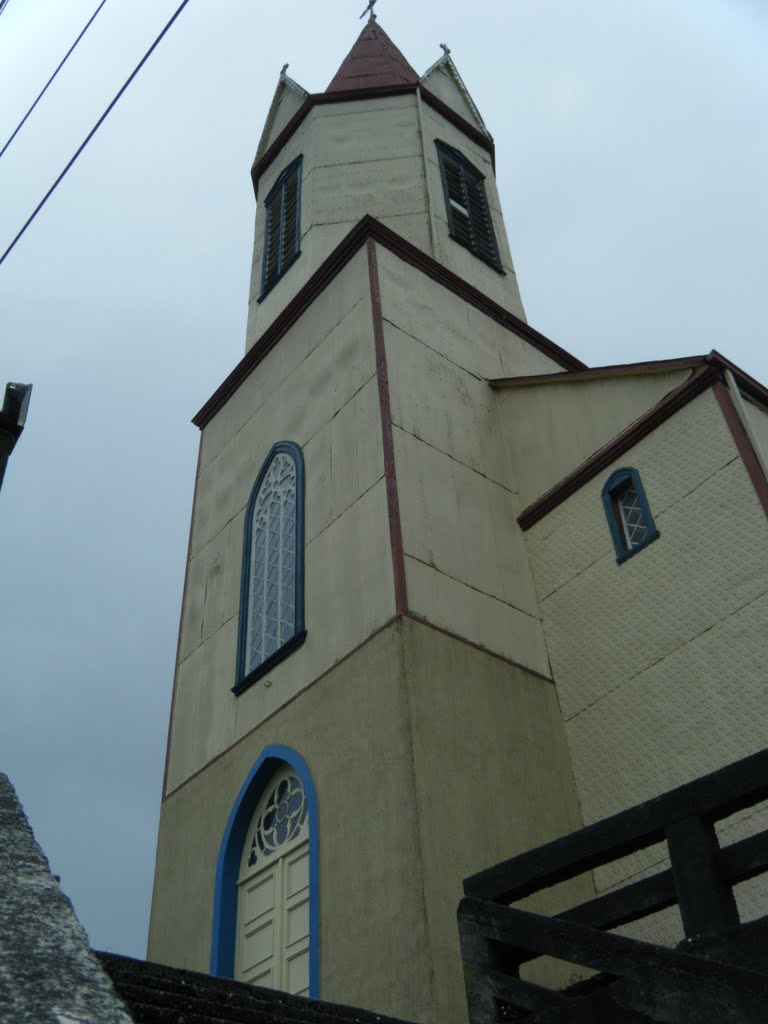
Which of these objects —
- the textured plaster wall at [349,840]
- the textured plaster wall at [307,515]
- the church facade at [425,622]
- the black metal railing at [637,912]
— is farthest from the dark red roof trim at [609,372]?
the black metal railing at [637,912]

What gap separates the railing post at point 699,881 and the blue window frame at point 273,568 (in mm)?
6973

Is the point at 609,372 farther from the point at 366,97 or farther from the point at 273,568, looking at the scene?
the point at 366,97

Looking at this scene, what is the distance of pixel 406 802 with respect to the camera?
820 cm

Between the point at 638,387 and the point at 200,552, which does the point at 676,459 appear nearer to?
the point at 638,387

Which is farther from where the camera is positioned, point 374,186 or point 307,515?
point 374,186

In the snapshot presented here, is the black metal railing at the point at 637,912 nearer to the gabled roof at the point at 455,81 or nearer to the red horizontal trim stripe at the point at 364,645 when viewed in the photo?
the red horizontal trim stripe at the point at 364,645

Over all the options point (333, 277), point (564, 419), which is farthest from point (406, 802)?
point (333, 277)

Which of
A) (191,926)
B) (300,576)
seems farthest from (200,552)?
(191,926)

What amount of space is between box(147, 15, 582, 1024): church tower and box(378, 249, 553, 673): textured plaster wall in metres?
0.03

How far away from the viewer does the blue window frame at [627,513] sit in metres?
10.1

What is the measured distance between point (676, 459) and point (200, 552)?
6.63 metres

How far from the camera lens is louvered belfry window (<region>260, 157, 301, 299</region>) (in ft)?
55.1

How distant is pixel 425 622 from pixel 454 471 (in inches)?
92.4

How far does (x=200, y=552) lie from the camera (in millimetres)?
14008
